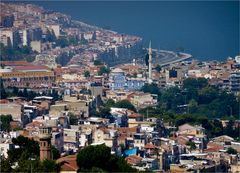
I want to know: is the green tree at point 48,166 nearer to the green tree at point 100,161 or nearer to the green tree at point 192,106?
the green tree at point 100,161

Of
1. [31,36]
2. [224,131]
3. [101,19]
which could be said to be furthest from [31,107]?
[101,19]

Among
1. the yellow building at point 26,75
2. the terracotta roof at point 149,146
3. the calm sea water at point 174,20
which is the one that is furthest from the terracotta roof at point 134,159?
the calm sea water at point 174,20

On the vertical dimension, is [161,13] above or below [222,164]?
above

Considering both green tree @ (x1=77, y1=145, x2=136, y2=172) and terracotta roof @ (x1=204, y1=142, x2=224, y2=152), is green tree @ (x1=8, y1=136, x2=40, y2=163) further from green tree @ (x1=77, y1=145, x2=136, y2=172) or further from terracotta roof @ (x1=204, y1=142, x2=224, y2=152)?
terracotta roof @ (x1=204, y1=142, x2=224, y2=152)

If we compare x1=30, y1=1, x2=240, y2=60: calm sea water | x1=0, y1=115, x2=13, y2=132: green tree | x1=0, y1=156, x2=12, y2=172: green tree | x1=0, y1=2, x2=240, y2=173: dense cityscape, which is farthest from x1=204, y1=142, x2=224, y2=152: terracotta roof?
x1=30, y1=1, x2=240, y2=60: calm sea water

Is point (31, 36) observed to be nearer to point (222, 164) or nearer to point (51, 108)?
point (51, 108)

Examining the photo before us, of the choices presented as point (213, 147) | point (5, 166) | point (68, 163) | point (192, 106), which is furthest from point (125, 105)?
point (5, 166)

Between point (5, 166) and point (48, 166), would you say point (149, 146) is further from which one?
point (5, 166)
